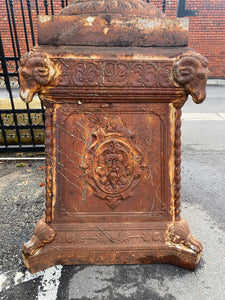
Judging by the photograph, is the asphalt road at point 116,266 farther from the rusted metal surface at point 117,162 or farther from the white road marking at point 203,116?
the white road marking at point 203,116

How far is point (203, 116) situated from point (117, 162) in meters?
4.72

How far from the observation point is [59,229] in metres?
1.64

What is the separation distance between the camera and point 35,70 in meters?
1.44

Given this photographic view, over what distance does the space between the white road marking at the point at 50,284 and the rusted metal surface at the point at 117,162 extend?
0.17ft

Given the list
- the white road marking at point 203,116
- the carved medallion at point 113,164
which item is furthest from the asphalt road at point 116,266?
the white road marking at point 203,116

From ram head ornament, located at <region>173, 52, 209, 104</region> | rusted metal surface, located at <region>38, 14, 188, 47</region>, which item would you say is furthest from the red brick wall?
ram head ornament, located at <region>173, 52, 209, 104</region>

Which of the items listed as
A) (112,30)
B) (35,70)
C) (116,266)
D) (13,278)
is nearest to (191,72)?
(112,30)

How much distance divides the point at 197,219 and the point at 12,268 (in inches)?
59.7

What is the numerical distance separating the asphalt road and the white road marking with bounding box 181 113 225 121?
2376mm

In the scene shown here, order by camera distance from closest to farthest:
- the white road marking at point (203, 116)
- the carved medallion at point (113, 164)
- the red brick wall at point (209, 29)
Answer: the carved medallion at point (113, 164), the white road marking at point (203, 116), the red brick wall at point (209, 29)

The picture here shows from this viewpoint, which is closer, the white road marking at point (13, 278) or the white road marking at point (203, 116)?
the white road marking at point (13, 278)

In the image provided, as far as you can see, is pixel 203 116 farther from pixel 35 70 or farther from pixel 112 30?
pixel 35 70

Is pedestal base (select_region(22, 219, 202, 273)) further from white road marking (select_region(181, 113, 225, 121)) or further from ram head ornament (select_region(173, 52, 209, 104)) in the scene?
white road marking (select_region(181, 113, 225, 121))

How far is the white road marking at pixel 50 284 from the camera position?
144 centimetres
